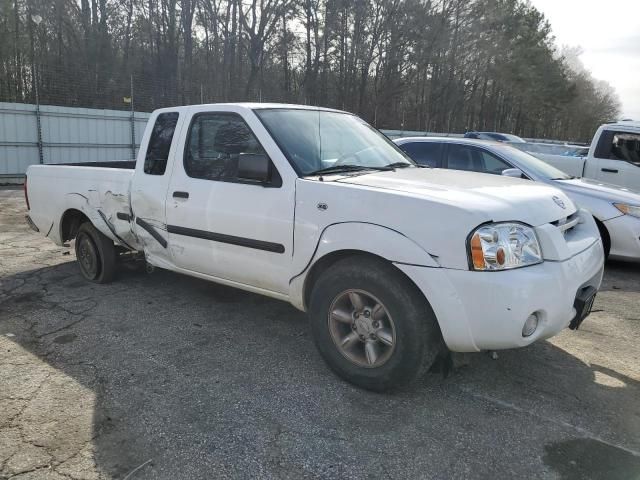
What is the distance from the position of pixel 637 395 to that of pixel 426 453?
5.35 ft

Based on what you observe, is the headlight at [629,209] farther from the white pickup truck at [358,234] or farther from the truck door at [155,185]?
the truck door at [155,185]

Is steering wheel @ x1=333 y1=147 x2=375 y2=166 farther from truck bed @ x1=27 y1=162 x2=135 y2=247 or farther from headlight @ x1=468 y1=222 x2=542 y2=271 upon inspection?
truck bed @ x1=27 y1=162 x2=135 y2=247

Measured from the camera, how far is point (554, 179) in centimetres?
668

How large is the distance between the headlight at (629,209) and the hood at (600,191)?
54 millimetres

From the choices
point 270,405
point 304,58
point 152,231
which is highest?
point 304,58

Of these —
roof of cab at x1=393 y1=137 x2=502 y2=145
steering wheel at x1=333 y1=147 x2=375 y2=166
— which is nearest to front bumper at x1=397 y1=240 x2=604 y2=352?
steering wheel at x1=333 y1=147 x2=375 y2=166

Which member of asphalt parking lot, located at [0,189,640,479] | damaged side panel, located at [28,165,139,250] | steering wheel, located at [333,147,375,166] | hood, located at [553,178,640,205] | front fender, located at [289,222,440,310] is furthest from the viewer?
hood, located at [553,178,640,205]

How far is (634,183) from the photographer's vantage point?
8.38m

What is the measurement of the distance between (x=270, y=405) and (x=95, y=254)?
3.22m

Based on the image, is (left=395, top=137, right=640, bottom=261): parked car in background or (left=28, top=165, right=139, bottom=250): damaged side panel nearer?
(left=28, top=165, right=139, bottom=250): damaged side panel

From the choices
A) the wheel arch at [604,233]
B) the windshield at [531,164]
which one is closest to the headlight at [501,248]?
the wheel arch at [604,233]

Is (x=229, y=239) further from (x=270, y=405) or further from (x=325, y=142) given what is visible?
(x=270, y=405)

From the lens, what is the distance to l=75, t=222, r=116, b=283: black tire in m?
5.32

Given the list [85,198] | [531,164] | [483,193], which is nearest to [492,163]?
[531,164]
